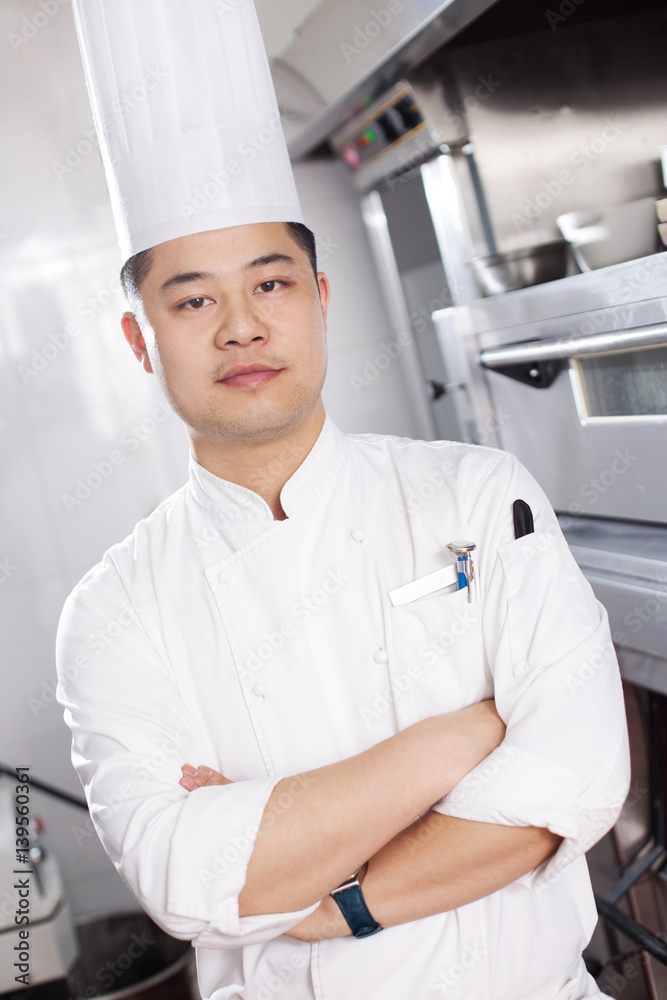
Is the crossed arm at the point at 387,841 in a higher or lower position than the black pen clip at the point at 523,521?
lower

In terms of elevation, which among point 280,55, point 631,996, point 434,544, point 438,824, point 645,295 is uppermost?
point 280,55

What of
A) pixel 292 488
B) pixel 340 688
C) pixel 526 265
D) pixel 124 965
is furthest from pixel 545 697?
pixel 124 965

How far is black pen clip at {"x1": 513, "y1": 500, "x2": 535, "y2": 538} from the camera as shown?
1090mm

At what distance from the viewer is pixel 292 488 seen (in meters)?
1.18

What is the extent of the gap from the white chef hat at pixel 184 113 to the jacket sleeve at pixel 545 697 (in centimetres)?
57

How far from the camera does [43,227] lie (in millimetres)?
2479

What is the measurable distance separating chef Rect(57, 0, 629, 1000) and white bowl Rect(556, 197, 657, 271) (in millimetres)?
505

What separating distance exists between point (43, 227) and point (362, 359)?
40.8 inches

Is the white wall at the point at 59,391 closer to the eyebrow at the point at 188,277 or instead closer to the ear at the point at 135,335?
the ear at the point at 135,335

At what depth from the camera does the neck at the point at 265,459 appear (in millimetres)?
1172

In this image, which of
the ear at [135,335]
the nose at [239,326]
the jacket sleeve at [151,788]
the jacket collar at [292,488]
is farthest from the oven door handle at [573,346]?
the jacket sleeve at [151,788]

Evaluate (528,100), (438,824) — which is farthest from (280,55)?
(438,824)

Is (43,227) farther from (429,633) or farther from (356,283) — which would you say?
(429,633)

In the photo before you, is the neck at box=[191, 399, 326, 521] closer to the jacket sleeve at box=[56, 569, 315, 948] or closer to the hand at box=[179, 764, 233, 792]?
the jacket sleeve at box=[56, 569, 315, 948]
